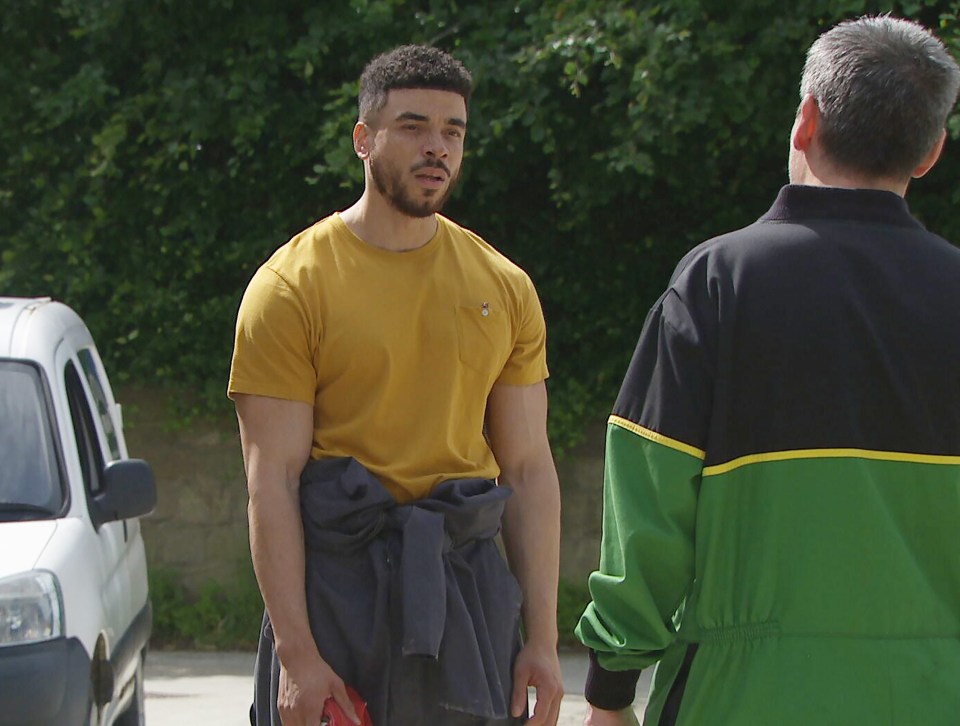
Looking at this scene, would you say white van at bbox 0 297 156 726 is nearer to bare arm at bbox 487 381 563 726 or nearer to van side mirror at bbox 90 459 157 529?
van side mirror at bbox 90 459 157 529

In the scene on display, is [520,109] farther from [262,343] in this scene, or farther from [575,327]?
[262,343]

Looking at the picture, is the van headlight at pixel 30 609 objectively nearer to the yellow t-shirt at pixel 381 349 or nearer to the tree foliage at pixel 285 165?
the yellow t-shirt at pixel 381 349

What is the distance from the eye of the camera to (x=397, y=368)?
3043 millimetres

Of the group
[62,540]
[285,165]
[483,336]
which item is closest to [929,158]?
[483,336]

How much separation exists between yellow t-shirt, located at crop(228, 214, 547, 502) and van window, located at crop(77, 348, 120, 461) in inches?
109

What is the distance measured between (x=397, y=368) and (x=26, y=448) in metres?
2.17

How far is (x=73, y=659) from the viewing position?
13.7ft

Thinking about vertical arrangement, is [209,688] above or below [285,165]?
below

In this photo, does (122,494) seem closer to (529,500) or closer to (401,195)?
(529,500)

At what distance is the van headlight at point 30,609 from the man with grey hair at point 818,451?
7.53ft

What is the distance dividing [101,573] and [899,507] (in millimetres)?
3061

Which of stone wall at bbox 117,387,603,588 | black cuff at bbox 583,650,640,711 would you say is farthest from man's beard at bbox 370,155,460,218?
stone wall at bbox 117,387,603,588

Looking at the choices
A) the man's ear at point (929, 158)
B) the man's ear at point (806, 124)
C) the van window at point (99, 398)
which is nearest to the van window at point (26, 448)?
the van window at point (99, 398)

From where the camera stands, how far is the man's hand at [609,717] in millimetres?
2434
